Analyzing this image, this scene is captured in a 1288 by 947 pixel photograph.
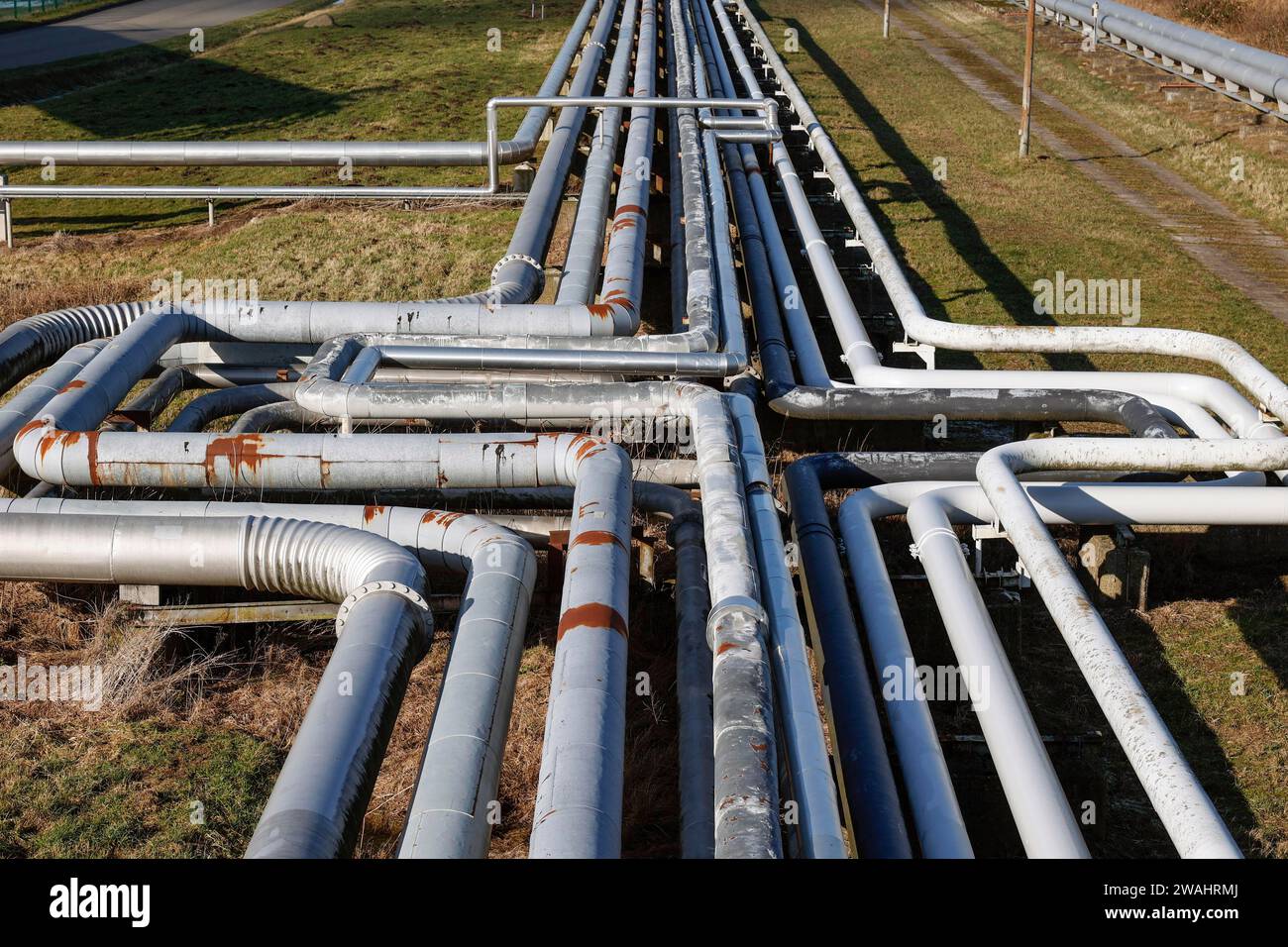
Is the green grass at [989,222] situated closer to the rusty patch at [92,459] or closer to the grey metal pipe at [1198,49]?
the grey metal pipe at [1198,49]

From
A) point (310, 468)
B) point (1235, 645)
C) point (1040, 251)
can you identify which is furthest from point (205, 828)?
point (1040, 251)

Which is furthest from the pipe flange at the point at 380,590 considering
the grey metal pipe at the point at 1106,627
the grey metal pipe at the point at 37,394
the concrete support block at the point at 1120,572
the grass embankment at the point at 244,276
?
the concrete support block at the point at 1120,572

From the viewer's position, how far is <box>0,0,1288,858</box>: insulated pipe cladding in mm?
5191

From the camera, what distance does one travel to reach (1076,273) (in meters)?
17.6

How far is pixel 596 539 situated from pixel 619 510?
16.4 inches

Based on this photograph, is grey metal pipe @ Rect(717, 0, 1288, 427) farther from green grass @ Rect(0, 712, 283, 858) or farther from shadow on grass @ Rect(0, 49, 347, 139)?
shadow on grass @ Rect(0, 49, 347, 139)

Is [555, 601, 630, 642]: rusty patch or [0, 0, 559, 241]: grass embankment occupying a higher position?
[0, 0, 559, 241]: grass embankment

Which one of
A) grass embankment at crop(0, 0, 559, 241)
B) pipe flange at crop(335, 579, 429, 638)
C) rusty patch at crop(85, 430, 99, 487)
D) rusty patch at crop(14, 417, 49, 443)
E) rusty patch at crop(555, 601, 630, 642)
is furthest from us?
grass embankment at crop(0, 0, 559, 241)

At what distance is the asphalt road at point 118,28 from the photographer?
3447 cm

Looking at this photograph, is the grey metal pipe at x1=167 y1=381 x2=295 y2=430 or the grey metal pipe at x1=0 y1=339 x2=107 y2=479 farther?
the grey metal pipe at x1=167 y1=381 x2=295 y2=430

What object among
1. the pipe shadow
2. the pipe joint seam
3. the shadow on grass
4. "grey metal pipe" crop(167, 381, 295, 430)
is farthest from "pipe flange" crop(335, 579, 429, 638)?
the shadow on grass

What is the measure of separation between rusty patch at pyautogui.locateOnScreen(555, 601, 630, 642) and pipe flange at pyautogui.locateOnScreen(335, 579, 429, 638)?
786 millimetres

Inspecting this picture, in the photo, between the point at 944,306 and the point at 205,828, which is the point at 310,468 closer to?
the point at 205,828
